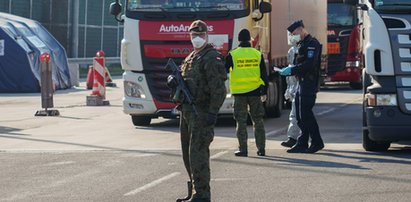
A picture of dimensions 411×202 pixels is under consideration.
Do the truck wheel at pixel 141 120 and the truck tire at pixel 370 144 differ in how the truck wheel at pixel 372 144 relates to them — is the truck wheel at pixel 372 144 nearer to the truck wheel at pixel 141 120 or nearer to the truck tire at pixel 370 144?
the truck tire at pixel 370 144

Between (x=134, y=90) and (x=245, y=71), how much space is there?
5234 mm

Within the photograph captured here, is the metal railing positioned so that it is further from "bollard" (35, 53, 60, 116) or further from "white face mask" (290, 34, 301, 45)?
"white face mask" (290, 34, 301, 45)

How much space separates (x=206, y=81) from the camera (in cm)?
1023

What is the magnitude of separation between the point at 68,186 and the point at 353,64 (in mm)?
24282

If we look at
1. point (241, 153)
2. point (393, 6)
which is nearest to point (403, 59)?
point (393, 6)

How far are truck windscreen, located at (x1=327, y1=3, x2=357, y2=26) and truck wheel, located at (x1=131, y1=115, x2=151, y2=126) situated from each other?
1579cm

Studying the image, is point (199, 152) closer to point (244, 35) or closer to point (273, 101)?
point (244, 35)

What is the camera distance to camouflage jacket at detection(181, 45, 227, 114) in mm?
10148

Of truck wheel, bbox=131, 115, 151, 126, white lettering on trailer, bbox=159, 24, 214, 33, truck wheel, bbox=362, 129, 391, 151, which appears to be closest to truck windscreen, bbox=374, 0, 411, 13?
truck wheel, bbox=362, 129, 391, 151

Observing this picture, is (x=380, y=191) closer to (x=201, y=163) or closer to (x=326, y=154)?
(x=201, y=163)

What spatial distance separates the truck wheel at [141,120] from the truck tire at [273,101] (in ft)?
8.38

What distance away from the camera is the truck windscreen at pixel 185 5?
1923 centimetres

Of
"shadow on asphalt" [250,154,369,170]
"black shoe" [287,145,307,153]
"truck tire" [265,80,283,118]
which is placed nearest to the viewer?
"shadow on asphalt" [250,154,369,170]

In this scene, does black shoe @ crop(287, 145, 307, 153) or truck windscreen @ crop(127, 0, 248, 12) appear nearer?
black shoe @ crop(287, 145, 307, 153)
